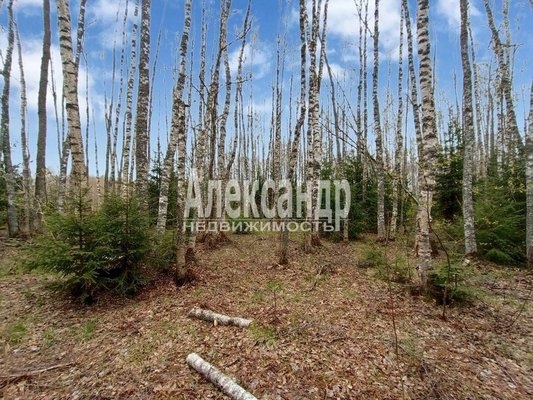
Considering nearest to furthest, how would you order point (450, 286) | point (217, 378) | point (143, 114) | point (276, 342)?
point (217, 378), point (276, 342), point (450, 286), point (143, 114)

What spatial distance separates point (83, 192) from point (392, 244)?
10438 mm

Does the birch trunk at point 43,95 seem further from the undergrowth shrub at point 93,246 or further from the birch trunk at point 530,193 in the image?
the birch trunk at point 530,193

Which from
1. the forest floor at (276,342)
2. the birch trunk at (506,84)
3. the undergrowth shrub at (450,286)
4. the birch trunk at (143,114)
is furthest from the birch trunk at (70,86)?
the birch trunk at (506,84)

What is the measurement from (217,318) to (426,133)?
195 inches

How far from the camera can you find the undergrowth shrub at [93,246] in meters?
5.28

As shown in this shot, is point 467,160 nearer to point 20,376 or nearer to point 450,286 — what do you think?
point 450,286

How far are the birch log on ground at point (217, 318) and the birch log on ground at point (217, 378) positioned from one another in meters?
0.91

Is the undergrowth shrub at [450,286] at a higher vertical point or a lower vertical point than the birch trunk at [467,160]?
lower

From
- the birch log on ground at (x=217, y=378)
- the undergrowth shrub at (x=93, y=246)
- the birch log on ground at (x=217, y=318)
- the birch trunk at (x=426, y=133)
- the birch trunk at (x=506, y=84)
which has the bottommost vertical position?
the birch log on ground at (x=217, y=378)

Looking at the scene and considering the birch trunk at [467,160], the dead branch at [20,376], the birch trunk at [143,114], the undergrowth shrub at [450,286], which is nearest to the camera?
the dead branch at [20,376]

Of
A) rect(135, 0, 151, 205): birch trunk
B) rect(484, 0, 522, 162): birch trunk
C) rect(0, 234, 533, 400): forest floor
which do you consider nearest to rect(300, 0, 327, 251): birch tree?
rect(0, 234, 533, 400): forest floor

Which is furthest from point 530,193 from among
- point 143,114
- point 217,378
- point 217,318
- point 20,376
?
point 20,376

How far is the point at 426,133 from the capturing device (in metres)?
5.32

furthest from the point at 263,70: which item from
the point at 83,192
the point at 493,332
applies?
the point at 493,332
